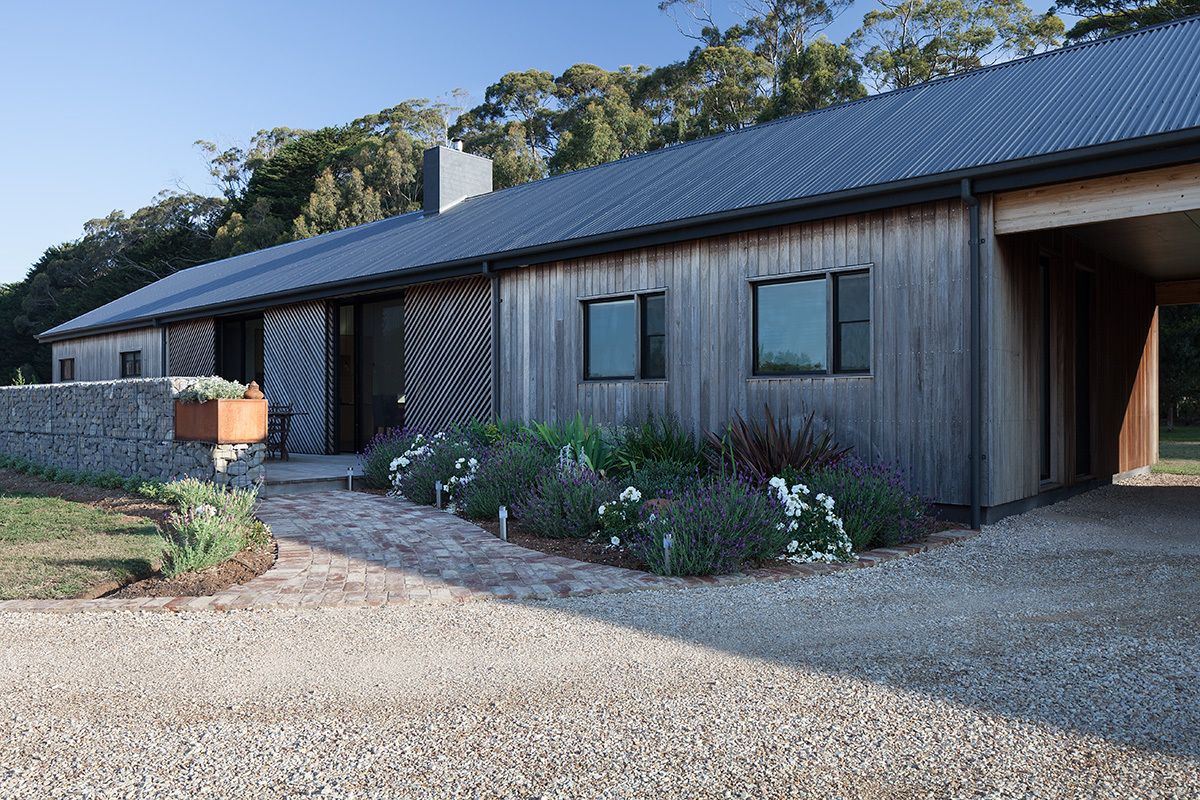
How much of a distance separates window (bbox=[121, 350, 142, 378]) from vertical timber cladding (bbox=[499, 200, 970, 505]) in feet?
39.9

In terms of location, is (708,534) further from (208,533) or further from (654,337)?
(654,337)

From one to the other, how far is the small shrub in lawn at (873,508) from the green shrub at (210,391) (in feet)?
Answer: 20.1

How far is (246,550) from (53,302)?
43438 mm

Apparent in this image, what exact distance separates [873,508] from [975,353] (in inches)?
67.7

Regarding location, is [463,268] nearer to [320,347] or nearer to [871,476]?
[320,347]

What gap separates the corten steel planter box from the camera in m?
8.95

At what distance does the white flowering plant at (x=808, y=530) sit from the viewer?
6.15 m

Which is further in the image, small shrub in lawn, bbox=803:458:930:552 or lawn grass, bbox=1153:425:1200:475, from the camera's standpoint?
lawn grass, bbox=1153:425:1200:475

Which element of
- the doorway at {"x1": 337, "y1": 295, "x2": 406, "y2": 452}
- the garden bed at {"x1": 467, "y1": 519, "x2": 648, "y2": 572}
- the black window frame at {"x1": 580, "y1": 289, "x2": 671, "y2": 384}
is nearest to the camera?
the garden bed at {"x1": 467, "y1": 519, "x2": 648, "y2": 572}

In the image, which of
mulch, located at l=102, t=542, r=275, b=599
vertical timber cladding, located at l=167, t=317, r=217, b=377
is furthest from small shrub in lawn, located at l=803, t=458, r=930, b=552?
vertical timber cladding, located at l=167, t=317, r=217, b=377

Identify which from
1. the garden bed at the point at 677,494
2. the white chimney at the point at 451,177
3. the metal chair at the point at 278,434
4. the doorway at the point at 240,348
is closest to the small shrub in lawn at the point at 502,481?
the garden bed at the point at 677,494

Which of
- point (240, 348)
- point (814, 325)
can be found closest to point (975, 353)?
point (814, 325)

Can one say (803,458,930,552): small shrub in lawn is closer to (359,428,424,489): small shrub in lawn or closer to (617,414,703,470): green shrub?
(617,414,703,470): green shrub

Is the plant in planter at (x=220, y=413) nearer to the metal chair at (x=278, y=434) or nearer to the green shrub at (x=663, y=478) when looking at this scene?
the metal chair at (x=278, y=434)
